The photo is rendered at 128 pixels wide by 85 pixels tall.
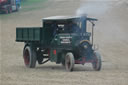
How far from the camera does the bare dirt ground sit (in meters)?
14.4

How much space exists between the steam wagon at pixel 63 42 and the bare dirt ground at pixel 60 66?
1.71 feet

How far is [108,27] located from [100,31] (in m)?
1.48

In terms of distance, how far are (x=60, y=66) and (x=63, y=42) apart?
340 centimetres

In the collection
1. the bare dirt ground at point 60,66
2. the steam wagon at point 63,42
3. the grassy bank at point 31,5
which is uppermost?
the steam wagon at point 63,42

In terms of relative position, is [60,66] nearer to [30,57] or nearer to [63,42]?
[30,57]

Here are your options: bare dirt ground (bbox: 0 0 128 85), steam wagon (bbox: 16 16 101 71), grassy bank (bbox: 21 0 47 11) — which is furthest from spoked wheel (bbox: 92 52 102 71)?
grassy bank (bbox: 21 0 47 11)

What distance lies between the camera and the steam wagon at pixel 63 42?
17.5 metres

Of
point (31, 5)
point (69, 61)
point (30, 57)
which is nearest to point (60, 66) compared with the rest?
point (30, 57)

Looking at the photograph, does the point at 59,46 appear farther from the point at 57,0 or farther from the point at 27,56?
the point at 57,0

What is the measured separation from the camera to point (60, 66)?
21.0 metres

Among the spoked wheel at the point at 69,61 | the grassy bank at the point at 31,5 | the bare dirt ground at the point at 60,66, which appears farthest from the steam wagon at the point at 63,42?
the grassy bank at the point at 31,5

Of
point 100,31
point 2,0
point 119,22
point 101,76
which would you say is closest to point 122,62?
point 101,76

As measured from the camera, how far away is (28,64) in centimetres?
2019

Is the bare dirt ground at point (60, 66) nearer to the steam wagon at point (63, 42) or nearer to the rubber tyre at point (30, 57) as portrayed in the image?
the rubber tyre at point (30, 57)
